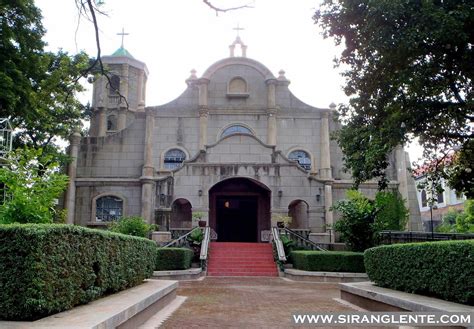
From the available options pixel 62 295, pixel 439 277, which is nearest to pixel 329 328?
pixel 439 277

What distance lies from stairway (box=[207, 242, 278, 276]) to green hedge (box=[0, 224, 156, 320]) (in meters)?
12.9

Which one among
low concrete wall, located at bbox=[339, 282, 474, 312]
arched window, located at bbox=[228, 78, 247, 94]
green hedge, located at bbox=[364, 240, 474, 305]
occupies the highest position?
arched window, located at bbox=[228, 78, 247, 94]

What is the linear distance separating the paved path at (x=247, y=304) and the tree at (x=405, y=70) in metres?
5.05

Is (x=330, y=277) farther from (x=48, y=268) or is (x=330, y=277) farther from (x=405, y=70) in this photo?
(x=48, y=268)

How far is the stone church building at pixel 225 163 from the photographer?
25.9 m

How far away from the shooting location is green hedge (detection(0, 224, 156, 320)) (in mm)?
5344

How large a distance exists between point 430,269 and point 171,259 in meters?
12.5

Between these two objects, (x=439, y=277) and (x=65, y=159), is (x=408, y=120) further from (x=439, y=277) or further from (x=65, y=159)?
(x=65, y=159)

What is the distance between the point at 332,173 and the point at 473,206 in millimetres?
10266

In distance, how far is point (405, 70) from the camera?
12273 mm

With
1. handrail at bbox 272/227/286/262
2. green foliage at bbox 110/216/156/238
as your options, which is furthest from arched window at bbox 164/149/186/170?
handrail at bbox 272/227/286/262

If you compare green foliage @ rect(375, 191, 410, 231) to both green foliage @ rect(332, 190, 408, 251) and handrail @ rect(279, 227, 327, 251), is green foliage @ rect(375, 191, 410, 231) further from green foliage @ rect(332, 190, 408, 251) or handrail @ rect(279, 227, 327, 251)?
handrail @ rect(279, 227, 327, 251)

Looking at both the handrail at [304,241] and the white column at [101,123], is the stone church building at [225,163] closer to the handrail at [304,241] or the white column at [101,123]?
the white column at [101,123]

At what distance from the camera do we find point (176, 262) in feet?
61.9
